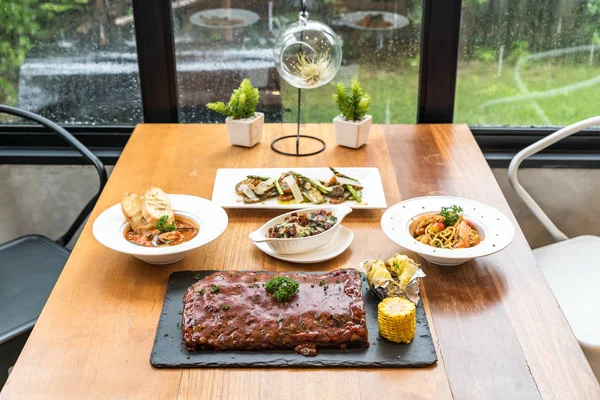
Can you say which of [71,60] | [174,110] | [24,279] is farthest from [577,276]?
[71,60]

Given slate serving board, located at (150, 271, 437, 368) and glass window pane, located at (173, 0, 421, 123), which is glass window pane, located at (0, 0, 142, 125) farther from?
slate serving board, located at (150, 271, 437, 368)

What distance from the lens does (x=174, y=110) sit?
9.12ft

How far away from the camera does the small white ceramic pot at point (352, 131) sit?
231cm

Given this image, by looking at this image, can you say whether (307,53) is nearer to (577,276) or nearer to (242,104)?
(242,104)

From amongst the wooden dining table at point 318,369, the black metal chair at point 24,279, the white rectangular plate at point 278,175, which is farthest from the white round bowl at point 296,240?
the black metal chair at point 24,279

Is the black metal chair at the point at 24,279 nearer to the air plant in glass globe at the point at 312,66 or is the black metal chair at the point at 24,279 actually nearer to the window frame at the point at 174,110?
the window frame at the point at 174,110

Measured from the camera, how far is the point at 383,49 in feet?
8.96

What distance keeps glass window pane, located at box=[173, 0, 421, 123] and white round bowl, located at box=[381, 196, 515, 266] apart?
3.33 feet

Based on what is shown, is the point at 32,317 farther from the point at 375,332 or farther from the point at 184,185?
the point at 375,332

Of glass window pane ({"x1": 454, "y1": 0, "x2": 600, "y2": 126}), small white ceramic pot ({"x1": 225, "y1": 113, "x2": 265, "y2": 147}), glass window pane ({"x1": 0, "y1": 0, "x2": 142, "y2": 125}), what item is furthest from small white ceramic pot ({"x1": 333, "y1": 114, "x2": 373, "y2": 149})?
glass window pane ({"x1": 0, "y1": 0, "x2": 142, "y2": 125})

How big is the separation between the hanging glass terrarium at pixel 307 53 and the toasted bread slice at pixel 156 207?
673 mm

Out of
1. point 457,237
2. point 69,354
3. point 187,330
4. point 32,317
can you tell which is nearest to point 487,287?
point 457,237

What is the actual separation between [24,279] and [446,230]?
4.28ft

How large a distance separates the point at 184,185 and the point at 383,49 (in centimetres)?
108
